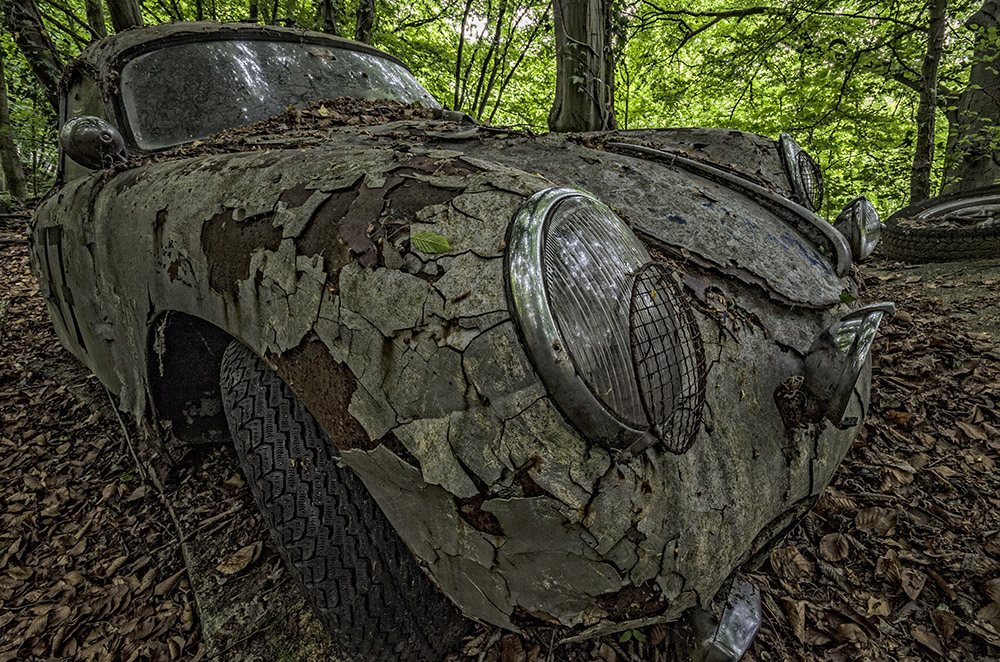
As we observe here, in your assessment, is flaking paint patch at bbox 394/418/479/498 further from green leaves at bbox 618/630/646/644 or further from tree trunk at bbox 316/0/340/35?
tree trunk at bbox 316/0/340/35

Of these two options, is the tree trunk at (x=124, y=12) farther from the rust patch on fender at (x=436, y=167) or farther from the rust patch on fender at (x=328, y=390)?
the rust patch on fender at (x=328, y=390)

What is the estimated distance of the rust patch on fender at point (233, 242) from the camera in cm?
121

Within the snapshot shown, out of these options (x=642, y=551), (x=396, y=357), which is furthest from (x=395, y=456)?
(x=642, y=551)

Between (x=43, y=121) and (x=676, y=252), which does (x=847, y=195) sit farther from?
(x=43, y=121)

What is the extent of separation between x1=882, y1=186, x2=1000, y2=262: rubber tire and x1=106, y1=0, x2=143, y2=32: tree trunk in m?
8.72

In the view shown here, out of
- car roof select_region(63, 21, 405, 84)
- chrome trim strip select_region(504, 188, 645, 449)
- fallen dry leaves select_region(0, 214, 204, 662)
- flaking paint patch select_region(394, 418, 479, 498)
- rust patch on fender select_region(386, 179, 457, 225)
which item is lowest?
fallen dry leaves select_region(0, 214, 204, 662)

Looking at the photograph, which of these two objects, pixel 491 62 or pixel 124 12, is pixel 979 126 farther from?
pixel 124 12

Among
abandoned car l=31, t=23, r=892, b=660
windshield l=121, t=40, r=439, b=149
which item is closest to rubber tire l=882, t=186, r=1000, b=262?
abandoned car l=31, t=23, r=892, b=660

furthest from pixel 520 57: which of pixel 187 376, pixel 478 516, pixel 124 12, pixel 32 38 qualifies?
pixel 478 516

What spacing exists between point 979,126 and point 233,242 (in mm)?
8442

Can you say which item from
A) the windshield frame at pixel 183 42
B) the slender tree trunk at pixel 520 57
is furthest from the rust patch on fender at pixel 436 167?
the slender tree trunk at pixel 520 57

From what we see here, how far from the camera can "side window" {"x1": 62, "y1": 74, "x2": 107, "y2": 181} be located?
2438 mm

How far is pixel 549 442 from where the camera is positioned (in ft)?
2.78

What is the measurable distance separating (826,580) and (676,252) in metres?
1.06
